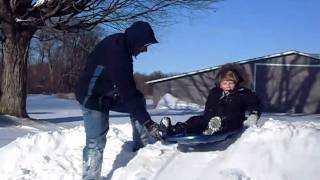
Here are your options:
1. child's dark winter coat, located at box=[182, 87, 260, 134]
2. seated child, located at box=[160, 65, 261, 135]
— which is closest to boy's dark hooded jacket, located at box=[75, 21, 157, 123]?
seated child, located at box=[160, 65, 261, 135]

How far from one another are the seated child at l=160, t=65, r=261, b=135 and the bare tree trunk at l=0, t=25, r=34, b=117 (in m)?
12.1

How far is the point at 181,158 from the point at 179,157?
54 mm

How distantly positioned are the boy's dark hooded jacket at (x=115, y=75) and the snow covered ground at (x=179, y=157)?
70 centimetres

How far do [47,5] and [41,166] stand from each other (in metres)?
11.6

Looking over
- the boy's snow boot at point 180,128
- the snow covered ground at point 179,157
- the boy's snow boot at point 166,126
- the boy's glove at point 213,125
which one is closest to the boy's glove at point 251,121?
the snow covered ground at point 179,157

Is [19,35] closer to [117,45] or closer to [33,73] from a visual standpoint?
[117,45]

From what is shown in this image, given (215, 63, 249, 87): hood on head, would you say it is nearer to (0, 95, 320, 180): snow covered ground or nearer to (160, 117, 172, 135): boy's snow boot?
(0, 95, 320, 180): snow covered ground

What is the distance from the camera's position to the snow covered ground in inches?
195

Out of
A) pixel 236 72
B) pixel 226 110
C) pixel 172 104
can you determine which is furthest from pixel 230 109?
pixel 172 104

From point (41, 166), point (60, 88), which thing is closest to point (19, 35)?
point (41, 166)

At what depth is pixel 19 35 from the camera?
682 inches

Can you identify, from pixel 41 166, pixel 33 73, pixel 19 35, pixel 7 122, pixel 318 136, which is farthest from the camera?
pixel 33 73

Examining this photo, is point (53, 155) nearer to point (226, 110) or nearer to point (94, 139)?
point (94, 139)

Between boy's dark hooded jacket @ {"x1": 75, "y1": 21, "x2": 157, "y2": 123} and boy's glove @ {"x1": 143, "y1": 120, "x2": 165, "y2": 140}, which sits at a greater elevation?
boy's dark hooded jacket @ {"x1": 75, "y1": 21, "x2": 157, "y2": 123}
